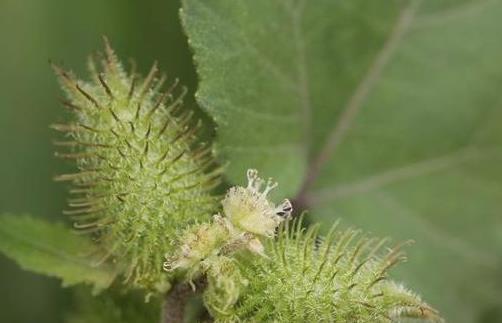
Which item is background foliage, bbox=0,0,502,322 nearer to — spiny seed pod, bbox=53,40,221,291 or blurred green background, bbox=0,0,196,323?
blurred green background, bbox=0,0,196,323

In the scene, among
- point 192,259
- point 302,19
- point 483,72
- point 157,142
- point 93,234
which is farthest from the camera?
point 483,72

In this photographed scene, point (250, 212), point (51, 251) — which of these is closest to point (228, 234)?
point (250, 212)

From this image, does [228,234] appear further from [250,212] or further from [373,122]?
[373,122]

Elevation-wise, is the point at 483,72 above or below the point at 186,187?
above

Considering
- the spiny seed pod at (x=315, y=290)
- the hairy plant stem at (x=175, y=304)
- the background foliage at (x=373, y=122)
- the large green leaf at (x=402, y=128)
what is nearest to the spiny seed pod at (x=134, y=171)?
the hairy plant stem at (x=175, y=304)

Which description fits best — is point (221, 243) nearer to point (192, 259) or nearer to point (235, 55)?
point (192, 259)

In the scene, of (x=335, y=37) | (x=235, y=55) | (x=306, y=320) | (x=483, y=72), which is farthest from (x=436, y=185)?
(x=306, y=320)
